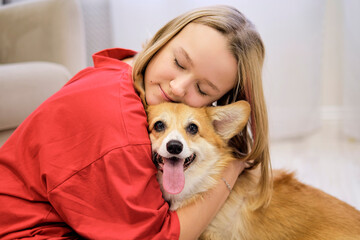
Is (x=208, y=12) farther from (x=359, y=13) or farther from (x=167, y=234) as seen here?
(x=359, y=13)

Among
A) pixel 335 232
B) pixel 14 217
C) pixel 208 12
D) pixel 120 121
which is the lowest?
pixel 335 232

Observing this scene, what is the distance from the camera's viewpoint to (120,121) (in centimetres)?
98

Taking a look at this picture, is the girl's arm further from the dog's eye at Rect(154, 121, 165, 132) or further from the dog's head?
the dog's eye at Rect(154, 121, 165, 132)

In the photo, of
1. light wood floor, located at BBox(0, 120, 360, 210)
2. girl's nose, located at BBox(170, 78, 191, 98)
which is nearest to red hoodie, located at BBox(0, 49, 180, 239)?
girl's nose, located at BBox(170, 78, 191, 98)

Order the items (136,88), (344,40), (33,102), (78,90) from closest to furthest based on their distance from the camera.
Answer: (78,90) → (136,88) → (33,102) → (344,40)

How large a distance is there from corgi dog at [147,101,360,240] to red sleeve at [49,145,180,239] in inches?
5.4

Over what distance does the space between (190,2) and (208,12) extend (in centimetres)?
148

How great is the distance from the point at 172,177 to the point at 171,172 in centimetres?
2

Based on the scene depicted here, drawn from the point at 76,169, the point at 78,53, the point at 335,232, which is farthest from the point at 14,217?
the point at 78,53

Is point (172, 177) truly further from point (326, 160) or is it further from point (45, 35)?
point (326, 160)

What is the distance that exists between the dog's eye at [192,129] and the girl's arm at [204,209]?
19cm

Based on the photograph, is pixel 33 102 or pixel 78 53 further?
pixel 78 53

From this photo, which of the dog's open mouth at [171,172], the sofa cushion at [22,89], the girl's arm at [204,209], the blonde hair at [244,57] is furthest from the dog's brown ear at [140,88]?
the sofa cushion at [22,89]

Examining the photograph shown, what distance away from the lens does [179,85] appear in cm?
116
